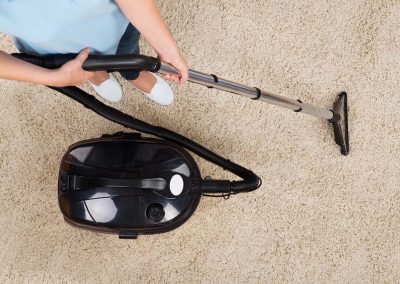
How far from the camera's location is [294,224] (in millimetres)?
1241

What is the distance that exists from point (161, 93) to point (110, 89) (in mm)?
142

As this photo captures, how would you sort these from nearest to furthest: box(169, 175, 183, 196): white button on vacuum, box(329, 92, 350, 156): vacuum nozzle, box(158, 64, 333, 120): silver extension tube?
box(158, 64, 333, 120): silver extension tube, box(169, 175, 183, 196): white button on vacuum, box(329, 92, 350, 156): vacuum nozzle

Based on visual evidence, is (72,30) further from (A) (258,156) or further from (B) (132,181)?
(A) (258,156)

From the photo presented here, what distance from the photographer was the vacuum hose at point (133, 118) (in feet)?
2.33

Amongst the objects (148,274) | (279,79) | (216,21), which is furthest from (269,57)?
(148,274)

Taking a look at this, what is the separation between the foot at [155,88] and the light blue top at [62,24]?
1.30 feet

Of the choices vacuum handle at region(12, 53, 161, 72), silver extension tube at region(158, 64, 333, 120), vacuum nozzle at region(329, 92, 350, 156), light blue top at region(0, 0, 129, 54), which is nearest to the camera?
light blue top at region(0, 0, 129, 54)

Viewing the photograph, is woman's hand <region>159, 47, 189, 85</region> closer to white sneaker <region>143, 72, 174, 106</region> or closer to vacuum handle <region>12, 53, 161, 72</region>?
vacuum handle <region>12, 53, 161, 72</region>

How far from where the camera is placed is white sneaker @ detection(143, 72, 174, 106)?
122 centimetres

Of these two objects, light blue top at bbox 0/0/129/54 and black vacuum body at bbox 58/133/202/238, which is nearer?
light blue top at bbox 0/0/129/54

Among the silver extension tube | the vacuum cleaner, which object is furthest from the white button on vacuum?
the silver extension tube

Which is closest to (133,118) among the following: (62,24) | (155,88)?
(155,88)

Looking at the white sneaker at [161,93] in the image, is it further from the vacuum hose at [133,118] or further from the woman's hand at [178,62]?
the woman's hand at [178,62]

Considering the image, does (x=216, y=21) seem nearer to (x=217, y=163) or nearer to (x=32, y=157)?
(x=217, y=163)
